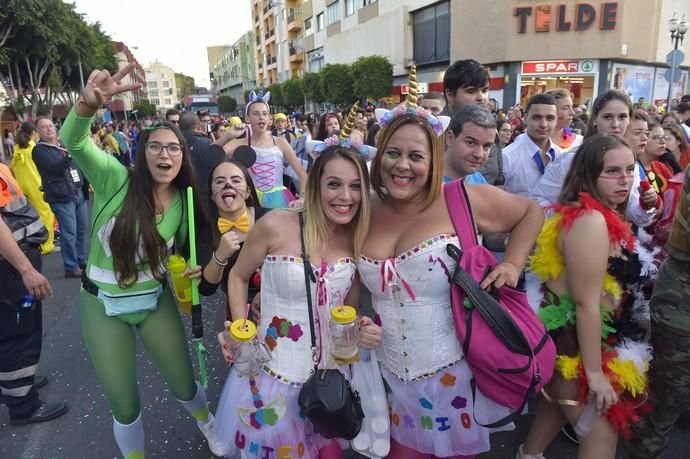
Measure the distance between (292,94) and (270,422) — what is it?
42.0 metres

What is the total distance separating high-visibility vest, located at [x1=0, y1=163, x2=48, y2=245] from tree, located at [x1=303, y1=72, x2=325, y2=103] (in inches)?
1213

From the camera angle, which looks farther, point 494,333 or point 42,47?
point 42,47

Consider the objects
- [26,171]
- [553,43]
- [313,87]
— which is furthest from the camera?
[313,87]

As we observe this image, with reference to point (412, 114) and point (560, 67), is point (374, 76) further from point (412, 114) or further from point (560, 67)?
point (412, 114)

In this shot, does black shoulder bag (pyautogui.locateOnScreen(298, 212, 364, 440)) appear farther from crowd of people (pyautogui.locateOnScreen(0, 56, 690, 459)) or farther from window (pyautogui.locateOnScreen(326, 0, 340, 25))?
window (pyautogui.locateOnScreen(326, 0, 340, 25))

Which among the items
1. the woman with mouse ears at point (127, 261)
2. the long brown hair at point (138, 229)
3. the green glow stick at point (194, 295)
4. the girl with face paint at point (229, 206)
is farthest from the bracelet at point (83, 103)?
the girl with face paint at point (229, 206)

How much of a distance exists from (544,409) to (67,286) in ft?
18.9

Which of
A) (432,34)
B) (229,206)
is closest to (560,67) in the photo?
(432,34)

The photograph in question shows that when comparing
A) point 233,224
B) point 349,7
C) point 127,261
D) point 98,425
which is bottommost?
point 98,425

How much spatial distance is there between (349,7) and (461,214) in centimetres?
3718

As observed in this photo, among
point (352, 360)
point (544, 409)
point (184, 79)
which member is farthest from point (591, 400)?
point (184, 79)

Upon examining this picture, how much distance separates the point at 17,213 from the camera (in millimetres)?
2973

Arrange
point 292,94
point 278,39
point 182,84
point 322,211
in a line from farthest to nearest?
point 182,84, point 278,39, point 292,94, point 322,211

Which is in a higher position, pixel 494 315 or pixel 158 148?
pixel 158 148
